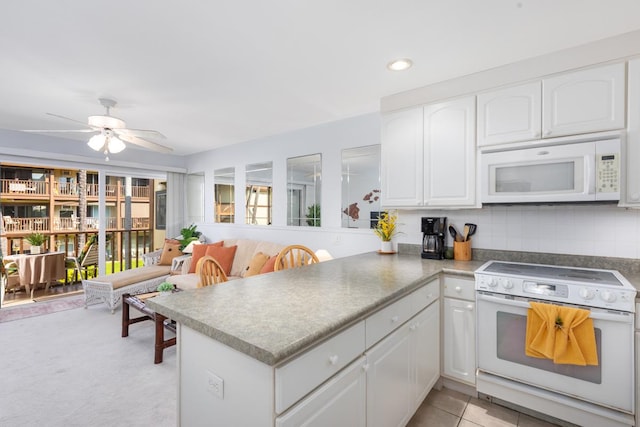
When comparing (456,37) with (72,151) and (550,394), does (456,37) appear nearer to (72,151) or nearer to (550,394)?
(550,394)

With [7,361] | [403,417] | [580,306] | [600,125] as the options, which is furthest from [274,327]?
[7,361]

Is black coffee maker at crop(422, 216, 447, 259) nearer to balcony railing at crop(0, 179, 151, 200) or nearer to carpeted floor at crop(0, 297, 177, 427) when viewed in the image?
carpeted floor at crop(0, 297, 177, 427)

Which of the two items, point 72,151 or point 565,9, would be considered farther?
point 72,151

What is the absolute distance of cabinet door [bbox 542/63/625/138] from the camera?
187cm

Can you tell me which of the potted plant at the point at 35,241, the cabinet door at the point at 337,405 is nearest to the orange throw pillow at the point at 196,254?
the potted plant at the point at 35,241

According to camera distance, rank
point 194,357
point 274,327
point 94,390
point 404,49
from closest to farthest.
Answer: point 274,327 < point 194,357 < point 404,49 < point 94,390

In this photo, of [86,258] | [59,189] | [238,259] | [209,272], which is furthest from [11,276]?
[209,272]

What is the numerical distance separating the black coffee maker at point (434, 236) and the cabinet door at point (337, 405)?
5.25 ft

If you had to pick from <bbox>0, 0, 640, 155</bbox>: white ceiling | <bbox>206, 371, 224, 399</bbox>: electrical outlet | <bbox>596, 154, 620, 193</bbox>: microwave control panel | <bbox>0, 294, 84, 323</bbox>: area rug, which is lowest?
<bbox>0, 294, 84, 323</bbox>: area rug

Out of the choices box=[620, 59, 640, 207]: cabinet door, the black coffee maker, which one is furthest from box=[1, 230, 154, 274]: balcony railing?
box=[620, 59, 640, 207]: cabinet door

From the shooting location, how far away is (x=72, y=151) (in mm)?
4469

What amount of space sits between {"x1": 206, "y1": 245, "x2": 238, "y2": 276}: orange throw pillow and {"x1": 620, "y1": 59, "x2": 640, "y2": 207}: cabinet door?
4.11 meters

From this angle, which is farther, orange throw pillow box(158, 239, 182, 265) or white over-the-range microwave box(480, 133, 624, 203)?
orange throw pillow box(158, 239, 182, 265)

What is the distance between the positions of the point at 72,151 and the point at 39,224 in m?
1.37
